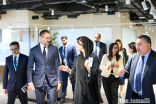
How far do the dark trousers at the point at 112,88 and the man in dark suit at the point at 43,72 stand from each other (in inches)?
43.9

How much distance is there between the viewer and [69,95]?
638cm

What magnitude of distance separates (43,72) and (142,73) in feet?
5.65

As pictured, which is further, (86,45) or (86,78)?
(86,45)

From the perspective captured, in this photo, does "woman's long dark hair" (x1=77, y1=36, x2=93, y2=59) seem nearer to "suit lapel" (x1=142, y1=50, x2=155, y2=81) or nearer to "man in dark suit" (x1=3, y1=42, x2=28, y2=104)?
"suit lapel" (x1=142, y1=50, x2=155, y2=81)

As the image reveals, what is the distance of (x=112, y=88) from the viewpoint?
4312 mm

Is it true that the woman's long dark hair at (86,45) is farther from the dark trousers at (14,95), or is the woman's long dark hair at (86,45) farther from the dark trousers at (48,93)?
the dark trousers at (14,95)

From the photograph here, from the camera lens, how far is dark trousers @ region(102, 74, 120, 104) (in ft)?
14.1

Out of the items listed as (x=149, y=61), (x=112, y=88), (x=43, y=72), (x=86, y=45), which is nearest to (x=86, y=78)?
(x=86, y=45)

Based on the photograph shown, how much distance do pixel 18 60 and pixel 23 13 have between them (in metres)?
7.85

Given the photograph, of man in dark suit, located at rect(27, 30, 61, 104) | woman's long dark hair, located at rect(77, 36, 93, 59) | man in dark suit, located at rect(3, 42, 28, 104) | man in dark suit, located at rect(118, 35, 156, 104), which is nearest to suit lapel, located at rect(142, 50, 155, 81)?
man in dark suit, located at rect(118, 35, 156, 104)

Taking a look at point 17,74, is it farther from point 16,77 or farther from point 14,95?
point 14,95

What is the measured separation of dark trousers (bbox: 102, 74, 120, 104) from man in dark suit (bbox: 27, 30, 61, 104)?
3.66ft

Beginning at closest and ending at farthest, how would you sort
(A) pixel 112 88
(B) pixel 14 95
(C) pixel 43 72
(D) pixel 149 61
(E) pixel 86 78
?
(D) pixel 149 61 → (E) pixel 86 78 → (C) pixel 43 72 → (B) pixel 14 95 → (A) pixel 112 88

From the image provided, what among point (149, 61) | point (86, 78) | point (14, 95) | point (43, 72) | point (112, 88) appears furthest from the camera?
point (112, 88)
